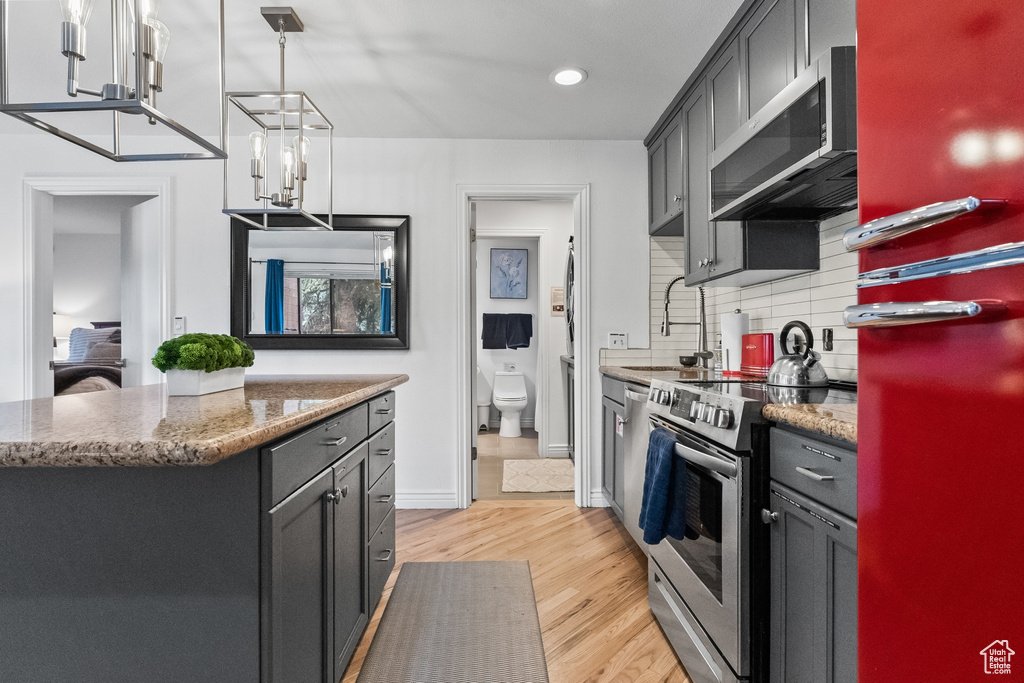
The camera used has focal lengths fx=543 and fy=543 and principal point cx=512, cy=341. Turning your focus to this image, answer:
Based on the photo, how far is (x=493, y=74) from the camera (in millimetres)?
2602

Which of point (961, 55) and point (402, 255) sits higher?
point (402, 255)

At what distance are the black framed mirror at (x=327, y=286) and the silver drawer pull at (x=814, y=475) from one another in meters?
2.56

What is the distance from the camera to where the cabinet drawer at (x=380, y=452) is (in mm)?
1977

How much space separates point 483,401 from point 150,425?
485 cm

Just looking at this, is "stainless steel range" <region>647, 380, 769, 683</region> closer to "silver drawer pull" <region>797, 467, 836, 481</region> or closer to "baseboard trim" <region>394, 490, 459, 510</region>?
"silver drawer pull" <region>797, 467, 836, 481</region>

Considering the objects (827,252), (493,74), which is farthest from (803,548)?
(493,74)

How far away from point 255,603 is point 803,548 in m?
1.17

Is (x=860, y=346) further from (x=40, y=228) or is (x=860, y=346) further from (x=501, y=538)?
(x=40, y=228)

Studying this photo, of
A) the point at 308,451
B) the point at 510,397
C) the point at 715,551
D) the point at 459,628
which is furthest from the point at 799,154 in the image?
the point at 510,397

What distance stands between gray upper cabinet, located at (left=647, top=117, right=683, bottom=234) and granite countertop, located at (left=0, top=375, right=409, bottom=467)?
2076 millimetres

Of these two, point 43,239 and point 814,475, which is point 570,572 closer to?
point 814,475

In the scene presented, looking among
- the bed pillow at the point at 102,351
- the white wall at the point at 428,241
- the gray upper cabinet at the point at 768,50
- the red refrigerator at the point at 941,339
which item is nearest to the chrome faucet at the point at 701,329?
the white wall at the point at 428,241

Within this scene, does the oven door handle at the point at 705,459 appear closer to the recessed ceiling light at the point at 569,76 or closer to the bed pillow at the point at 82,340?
the recessed ceiling light at the point at 569,76

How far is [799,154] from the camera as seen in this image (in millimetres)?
1574
